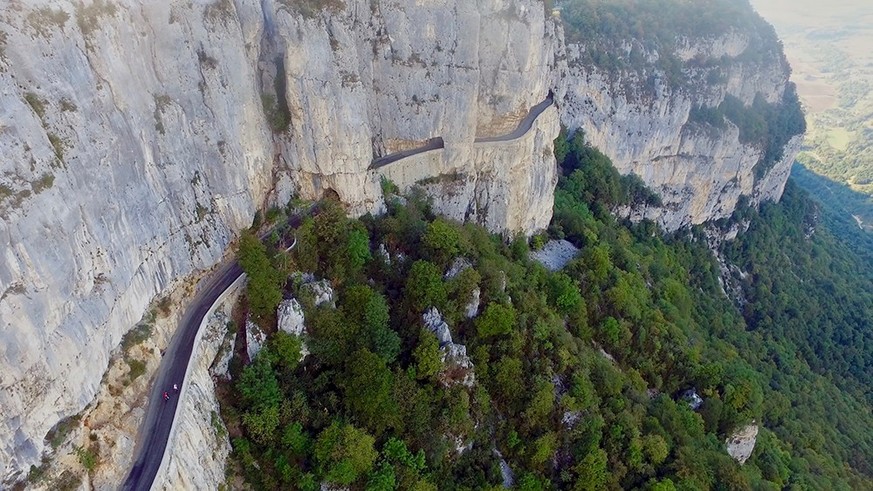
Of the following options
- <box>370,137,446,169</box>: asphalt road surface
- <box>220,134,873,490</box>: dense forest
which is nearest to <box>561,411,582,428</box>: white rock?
<box>220,134,873,490</box>: dense forest

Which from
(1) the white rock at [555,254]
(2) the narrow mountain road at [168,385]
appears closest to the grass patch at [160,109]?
(2) the narrow mountain road at [168,385]

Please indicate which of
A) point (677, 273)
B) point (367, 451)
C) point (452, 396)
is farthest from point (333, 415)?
point (677, 273)

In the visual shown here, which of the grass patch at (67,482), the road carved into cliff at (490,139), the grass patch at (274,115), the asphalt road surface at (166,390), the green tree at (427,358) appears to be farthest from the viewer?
the road carved into cliff at (490,139)

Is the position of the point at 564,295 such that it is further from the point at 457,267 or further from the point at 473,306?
the point at 473,306

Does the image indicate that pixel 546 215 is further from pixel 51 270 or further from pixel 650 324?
pixel 51 270

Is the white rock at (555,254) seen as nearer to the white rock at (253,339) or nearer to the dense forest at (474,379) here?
the dense forest at (474,379)

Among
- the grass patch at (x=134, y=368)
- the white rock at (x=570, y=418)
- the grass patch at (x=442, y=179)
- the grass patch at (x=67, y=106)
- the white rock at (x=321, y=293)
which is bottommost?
the white rock at (x=570, y=418)

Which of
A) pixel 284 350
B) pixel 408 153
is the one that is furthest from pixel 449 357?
pixel 408 153
